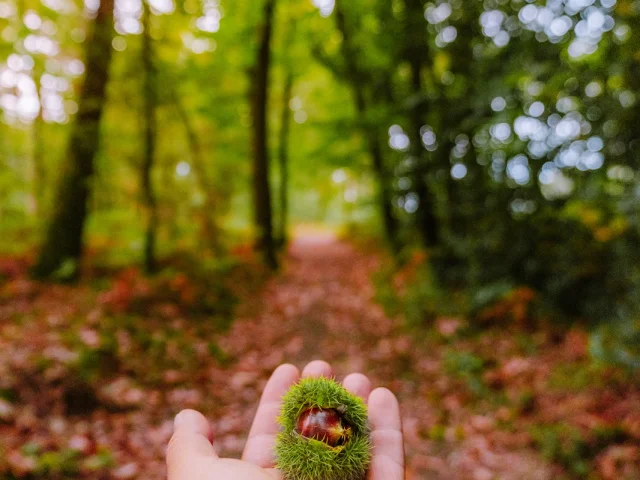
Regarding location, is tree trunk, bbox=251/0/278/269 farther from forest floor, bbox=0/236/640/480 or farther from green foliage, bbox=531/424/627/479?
green foliage, bbox=531/424/627/479

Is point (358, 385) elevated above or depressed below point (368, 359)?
above

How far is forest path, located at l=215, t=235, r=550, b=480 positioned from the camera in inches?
167

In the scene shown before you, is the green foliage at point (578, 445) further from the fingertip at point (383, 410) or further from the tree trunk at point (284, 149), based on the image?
the tree trunk at point (284, 149)

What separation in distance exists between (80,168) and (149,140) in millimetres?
1333

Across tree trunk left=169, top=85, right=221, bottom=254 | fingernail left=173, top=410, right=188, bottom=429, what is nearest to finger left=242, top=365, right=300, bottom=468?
fingernail left=173, top=410, right=188, bottom=429

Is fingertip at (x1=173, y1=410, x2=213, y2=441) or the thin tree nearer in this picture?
fingertip at (x1=173, y1=410, x2=213, y2=441)

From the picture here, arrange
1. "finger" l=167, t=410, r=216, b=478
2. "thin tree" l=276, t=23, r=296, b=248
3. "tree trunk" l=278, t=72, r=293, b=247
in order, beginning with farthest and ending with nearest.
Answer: "tree trunk" l=278, t=72, r=293, b=247
"thin tree" l=276, t=23, r=296, b=248
"finger" l=167, t=410, r=216, b=478

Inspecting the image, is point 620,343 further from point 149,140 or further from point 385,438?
point 149,140

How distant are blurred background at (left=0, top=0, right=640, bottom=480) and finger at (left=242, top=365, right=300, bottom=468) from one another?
1714mm

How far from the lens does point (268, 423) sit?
262cm

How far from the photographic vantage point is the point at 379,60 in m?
9.97

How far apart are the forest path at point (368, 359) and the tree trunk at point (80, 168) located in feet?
10.7

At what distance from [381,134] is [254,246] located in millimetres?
4983

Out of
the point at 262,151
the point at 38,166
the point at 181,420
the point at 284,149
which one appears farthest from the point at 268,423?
the point at 284,149
